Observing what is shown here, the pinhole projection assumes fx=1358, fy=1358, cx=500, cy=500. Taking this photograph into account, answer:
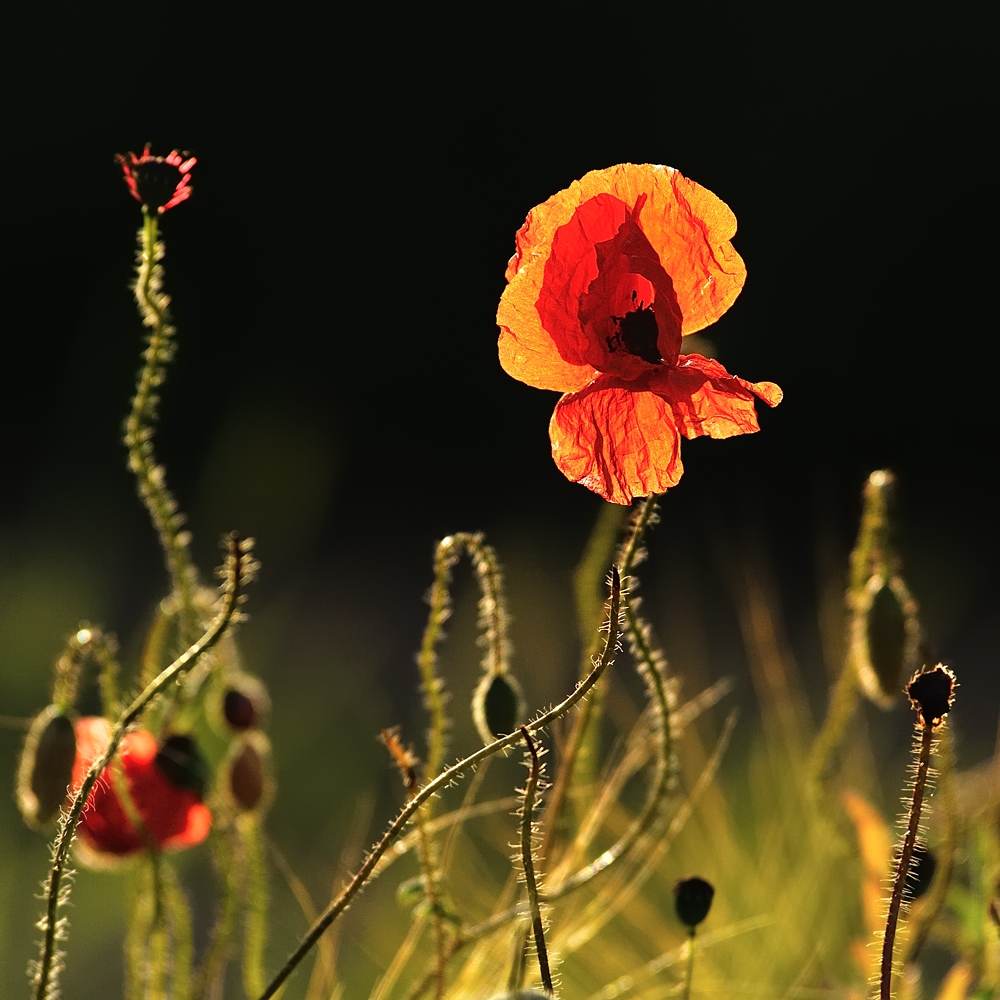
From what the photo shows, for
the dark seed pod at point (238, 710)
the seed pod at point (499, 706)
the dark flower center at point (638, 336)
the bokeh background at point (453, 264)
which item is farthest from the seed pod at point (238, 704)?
the bokeh background at point (453, 264)

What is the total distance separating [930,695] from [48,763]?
33 centimetres

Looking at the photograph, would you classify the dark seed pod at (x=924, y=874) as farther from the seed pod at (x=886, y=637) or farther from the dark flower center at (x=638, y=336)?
the dark flower center at (x=638, y=336)

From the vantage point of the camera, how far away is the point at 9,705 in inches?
42.6

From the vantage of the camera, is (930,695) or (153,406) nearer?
(930,695)

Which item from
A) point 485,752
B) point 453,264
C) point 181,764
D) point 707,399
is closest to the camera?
point 485,752

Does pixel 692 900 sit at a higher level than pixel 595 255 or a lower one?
lower

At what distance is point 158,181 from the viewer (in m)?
0.42

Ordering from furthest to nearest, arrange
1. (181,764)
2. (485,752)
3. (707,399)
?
(181,764)
(707,399)
(485,752)

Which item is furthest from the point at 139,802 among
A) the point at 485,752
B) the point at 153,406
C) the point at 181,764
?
the point at 485,752

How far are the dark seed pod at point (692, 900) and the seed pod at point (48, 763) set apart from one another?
0.24 metres

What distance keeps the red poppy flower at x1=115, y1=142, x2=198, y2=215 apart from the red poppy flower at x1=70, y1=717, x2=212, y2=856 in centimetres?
23

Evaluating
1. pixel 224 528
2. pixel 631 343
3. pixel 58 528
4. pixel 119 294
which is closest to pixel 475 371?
pixel 119 294

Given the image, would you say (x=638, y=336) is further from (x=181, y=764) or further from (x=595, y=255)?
(x=181, y=764)

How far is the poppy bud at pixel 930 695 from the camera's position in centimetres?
35
